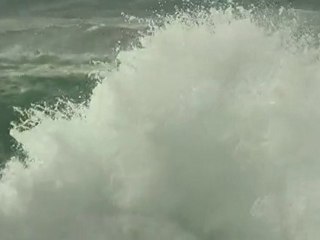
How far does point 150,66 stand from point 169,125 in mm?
1721

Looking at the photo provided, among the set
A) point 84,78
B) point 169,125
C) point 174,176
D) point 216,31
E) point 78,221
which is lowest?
point 78,221

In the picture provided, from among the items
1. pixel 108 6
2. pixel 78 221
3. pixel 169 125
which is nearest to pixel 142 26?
pixel 108 6

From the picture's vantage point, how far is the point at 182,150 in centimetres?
1284

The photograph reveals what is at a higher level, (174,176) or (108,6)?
(108,6)

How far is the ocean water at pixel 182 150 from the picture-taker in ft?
39.8

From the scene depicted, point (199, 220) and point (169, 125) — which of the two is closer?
point (199, 220)

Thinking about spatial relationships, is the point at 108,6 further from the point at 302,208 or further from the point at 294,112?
the point at 302,208

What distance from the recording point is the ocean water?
39.8 ft

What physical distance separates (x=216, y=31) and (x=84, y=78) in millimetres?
4379

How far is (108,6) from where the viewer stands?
21.6m

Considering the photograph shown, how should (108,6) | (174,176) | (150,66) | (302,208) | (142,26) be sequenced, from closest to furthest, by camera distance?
(302,208), (174,176), (150,66), (142,26), (108,6)

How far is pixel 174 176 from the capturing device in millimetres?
12633

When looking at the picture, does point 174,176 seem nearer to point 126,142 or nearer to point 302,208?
point 126,142

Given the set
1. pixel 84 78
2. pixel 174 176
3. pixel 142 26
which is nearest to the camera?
pixel 174 176
